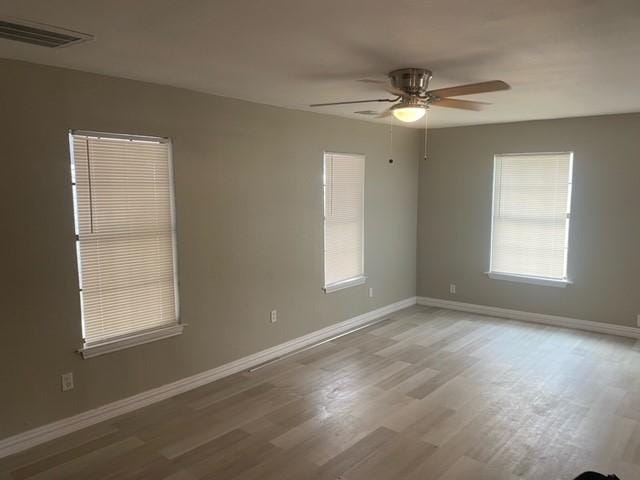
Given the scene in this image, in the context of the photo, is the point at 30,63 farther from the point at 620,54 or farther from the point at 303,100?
the point at 620,54

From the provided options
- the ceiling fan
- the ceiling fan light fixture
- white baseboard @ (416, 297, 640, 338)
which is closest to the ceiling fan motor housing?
the ceiling fan

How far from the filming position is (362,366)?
445cm

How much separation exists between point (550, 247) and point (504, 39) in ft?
12.8

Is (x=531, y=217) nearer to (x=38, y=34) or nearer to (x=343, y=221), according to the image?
(x=343, y=221)

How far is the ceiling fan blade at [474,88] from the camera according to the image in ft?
8.72

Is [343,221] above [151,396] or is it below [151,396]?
above

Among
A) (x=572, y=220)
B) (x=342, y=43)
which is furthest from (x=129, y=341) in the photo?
(x=572, y=220)

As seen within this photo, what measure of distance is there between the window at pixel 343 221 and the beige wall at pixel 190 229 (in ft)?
0.45

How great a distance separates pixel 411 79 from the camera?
3014mm

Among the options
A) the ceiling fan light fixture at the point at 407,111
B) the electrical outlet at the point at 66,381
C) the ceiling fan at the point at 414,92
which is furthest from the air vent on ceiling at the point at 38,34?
the electrical outlet at the point at 66,381

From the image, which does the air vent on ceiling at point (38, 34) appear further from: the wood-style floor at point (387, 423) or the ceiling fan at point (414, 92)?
the wood-style floor at point (387, 423)

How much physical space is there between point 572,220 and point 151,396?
15.7ft

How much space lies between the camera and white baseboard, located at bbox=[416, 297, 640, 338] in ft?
17.4

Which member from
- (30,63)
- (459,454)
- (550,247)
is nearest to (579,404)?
(459,454)
